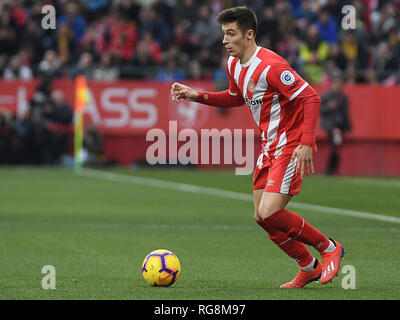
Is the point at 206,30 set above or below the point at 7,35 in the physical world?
above

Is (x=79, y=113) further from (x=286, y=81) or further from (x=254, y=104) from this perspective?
(x=286, y=81)

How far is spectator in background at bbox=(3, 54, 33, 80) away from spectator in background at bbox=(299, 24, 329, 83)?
7.18 meters

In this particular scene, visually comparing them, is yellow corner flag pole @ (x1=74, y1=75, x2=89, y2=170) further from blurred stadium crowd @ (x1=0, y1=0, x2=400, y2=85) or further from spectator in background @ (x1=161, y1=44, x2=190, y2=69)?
spectator in background @ (x1=161, y1=44, x2=190, y2=69)

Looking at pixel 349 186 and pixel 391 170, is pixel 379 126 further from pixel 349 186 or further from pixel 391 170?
pixel 349 186

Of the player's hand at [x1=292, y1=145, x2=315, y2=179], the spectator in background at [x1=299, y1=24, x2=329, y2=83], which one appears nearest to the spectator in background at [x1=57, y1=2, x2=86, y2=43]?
the spectator in background at [x1=299, y1=24, x2=329, y2=83]

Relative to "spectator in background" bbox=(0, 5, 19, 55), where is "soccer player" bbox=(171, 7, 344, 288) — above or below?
below

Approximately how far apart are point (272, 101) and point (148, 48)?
17.2 meters

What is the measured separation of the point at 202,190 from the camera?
18.5 metres

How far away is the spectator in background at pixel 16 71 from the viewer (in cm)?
2358

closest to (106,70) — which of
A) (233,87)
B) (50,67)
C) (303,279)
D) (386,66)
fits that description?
(50,67)

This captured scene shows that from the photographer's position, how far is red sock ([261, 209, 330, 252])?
7.68m

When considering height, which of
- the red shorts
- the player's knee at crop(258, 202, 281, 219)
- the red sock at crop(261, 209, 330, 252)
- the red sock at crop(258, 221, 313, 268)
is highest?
the red shorts
